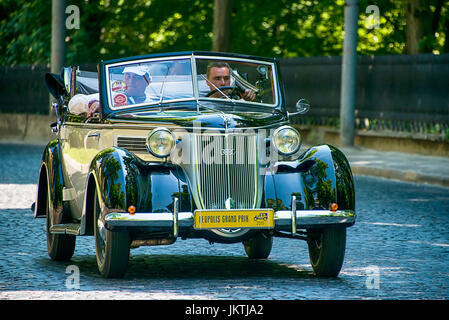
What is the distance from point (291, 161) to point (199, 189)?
85cm

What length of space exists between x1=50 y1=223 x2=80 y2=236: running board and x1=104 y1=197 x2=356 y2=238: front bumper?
33.8 inches

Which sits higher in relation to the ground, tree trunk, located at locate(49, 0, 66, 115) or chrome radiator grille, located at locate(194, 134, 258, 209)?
tree trunk, located at locate(49, 0, 66, 115)

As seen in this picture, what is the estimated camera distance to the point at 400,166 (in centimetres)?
1914

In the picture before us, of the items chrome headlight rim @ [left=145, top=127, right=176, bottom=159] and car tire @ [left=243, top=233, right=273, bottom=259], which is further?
car tire @ [left=243, top=233, right=273, bottom=259]

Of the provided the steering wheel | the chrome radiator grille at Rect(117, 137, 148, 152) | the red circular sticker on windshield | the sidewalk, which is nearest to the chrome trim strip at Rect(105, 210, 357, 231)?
the chrome radiator grille at Rect(117, 137, 148, 152)

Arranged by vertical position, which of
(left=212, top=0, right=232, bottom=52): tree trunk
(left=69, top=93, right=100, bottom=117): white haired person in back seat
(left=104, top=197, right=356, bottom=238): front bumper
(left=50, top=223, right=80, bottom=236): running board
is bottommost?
(left=50, top=223, right=80, bottom=236): running board

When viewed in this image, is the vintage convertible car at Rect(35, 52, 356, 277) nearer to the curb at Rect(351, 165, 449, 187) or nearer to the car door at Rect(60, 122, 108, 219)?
the car door at Rect(60, 122, 108, 219)

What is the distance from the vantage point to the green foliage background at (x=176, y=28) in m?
35.9

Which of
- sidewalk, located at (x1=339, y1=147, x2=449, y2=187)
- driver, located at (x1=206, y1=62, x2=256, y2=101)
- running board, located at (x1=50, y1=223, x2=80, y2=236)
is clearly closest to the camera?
running board, located at (x1=50, y1=223, x2=80, y2=236)

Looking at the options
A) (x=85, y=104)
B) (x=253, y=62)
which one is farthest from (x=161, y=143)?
(x=253, y=62)

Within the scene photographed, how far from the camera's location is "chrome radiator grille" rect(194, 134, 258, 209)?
791 centimetres

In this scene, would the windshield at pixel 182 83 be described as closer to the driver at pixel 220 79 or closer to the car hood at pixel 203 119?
the driver at pixel 220 79

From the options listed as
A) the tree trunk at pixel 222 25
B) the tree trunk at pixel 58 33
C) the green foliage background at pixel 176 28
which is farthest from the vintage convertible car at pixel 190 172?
the green foliage background at pixel 176 28

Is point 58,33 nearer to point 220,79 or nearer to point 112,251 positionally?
point 220,79
